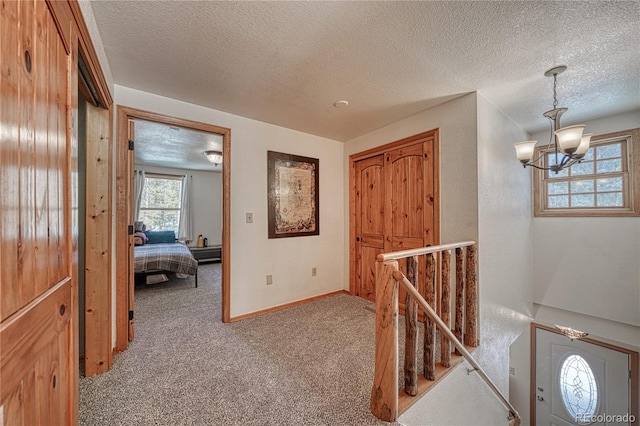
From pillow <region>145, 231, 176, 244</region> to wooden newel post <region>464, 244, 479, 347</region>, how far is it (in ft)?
19.7

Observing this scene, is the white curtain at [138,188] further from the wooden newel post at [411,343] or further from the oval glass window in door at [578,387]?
the oval glass window in door at [578,387]

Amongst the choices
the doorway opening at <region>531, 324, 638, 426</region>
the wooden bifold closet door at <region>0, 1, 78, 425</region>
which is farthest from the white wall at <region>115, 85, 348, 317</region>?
the doorway opening at <region>531, 324, 638, 426</region>

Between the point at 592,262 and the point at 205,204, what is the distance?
25.1 ft

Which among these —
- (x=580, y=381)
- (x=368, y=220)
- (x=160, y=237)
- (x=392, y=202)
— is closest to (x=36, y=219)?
(x=392, y=202)

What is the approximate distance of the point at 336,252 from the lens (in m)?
3.84

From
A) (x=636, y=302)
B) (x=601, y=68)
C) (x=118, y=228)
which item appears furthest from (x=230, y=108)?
(x=636, y=302)

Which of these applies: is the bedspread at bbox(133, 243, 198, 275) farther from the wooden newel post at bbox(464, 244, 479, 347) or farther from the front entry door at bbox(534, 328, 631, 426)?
the front entry door at bbox(534, 328, 631, 426)

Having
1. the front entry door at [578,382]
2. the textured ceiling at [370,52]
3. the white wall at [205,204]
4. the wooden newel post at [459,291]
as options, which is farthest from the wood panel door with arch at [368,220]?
the white wall at [205,204]

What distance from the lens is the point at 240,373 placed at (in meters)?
1.86

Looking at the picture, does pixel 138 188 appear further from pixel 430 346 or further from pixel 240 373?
pixel 430 346

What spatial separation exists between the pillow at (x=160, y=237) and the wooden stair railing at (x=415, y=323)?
573 cm

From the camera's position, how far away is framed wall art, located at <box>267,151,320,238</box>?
3.15m

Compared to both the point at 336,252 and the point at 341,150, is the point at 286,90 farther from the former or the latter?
the point at 336,252

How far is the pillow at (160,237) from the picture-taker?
18.3ft
